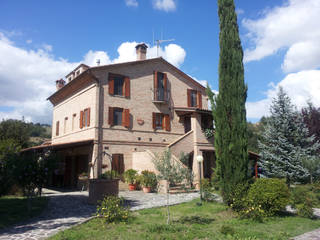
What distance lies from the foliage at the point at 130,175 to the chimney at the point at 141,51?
10189mm

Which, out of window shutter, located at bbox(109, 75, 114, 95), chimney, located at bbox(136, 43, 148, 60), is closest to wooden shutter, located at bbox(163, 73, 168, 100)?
chimney, located at bbox(136, 43, 148, 60)

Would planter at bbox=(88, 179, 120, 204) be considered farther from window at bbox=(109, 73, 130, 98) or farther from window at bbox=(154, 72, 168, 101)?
window at bbox=(154, 72, 168, 101)

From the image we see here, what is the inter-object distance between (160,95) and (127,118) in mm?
4019

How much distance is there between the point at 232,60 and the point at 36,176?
9.49 metres

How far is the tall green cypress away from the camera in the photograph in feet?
32.5

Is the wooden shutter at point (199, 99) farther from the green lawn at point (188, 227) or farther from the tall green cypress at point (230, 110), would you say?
the green lawn at point (188, 227)

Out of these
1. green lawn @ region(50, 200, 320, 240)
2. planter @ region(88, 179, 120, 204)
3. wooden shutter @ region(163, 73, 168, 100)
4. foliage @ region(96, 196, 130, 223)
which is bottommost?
green lawn @ region(50, 200, 320, 240)

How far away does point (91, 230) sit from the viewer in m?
6.71

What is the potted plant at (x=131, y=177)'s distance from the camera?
54.4 feet

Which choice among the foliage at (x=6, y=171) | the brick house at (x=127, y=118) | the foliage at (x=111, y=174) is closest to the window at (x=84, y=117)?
the brick house at (x=127, y=118)

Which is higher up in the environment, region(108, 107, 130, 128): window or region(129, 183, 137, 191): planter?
region(108, 107, 130, 128): window

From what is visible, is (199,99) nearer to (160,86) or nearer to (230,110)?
(160,86)

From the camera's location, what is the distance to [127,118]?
18.3 metres

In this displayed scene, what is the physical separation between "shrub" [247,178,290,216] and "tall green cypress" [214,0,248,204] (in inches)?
43.1
